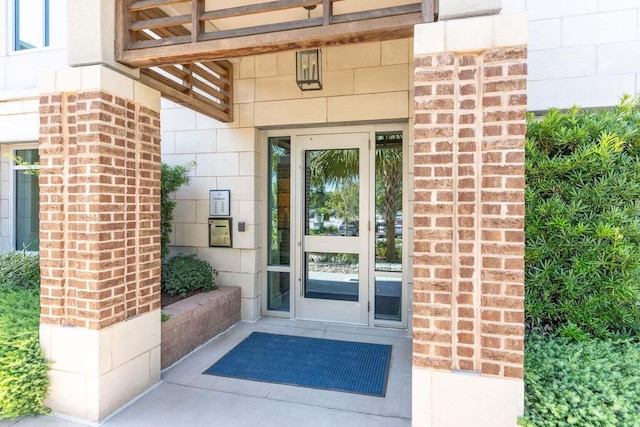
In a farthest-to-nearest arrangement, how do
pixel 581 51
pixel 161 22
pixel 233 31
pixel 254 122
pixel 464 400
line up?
pixel 254 122 → pixel 581 51 → pixel 161 22 → pixel 233 31 → pixel 464 400

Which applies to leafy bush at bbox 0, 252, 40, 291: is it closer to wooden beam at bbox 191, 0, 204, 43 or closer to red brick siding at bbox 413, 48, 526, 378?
wooden beam at bbox 191, 0, 204, 43

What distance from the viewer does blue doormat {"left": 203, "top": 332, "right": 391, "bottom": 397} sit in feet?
9.97

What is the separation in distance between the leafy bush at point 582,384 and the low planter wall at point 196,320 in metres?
2.83

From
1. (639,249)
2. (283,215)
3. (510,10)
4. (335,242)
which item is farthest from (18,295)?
(510,10)

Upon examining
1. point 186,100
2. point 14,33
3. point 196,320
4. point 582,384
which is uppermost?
point 14,33

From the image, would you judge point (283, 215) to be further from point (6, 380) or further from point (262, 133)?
point (6, 380)

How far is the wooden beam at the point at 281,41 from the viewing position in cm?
226

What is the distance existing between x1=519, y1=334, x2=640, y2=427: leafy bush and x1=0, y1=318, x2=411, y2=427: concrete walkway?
915 millimetres

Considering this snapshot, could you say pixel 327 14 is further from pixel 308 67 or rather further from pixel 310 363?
pixel 310 363

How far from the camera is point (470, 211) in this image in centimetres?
201

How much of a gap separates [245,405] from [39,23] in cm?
624

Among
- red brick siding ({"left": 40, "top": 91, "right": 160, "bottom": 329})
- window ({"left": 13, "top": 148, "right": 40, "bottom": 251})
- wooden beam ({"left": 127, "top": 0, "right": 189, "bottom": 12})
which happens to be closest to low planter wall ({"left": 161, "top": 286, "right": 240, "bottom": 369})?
red brick siding ({"left": 40, "top": 91, "right": 160, "bottom": 329})

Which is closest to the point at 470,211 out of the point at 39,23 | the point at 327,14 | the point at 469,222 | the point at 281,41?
the point at 469,222

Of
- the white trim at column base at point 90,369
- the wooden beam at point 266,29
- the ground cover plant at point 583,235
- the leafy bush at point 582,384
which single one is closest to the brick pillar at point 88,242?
the white trim at column base at point 90,369
